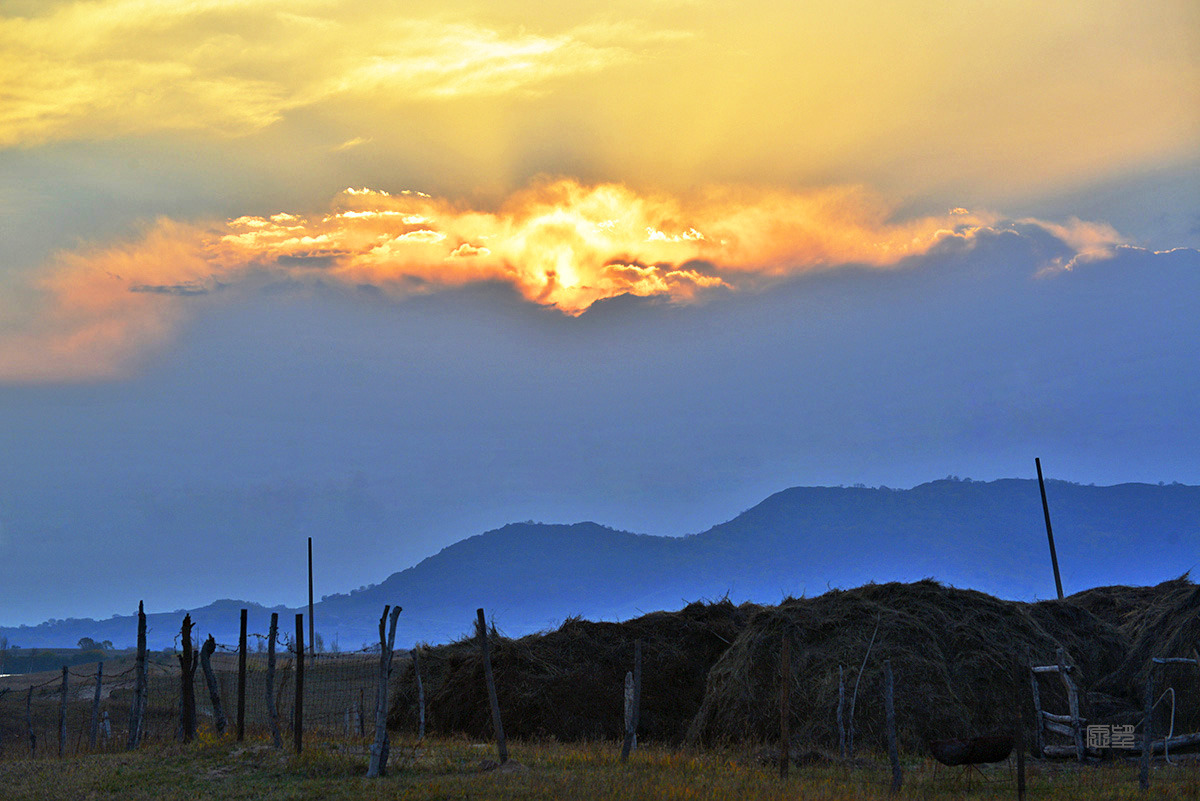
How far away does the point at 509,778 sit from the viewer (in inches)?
770

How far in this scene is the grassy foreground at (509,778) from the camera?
709 inches

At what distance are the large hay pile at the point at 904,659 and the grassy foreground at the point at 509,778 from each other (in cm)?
364

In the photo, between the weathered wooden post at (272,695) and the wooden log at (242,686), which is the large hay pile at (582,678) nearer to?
the wooden log at (242,686)

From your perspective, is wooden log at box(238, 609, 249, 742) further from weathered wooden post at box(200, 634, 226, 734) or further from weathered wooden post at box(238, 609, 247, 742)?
weathered wooden post at box(200, 634, 226, 734)

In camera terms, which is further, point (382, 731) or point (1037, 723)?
point (1037, 723)

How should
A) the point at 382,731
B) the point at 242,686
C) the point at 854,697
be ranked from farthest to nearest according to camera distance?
the point at 242,686 → the point at 854,697 → the point at 382,731

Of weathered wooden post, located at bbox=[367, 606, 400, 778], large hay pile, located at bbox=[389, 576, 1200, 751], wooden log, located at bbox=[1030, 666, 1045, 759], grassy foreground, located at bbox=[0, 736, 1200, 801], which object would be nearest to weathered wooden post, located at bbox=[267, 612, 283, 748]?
Result: grassy foreground, located at bbox=[0, 736, 1200, 801]

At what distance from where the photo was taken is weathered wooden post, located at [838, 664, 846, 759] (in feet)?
81.5

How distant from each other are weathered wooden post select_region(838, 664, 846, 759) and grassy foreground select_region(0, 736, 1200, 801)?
1155mm

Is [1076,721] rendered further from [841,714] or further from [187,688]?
[187,688]

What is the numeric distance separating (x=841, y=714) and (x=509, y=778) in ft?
36.2

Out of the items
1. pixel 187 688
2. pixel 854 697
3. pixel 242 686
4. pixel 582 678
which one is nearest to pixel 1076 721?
pixel 854 697

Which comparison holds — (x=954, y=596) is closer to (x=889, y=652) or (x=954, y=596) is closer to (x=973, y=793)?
(x=889, y=652)

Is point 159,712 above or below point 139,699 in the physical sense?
below
